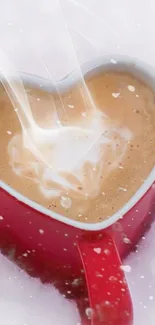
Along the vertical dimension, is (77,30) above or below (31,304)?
above

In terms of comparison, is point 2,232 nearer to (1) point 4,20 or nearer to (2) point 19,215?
(2) point 19,215

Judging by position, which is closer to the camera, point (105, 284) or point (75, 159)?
point (105, 284)

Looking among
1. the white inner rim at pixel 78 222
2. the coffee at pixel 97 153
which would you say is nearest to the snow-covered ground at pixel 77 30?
the coffee at pixel 97 153

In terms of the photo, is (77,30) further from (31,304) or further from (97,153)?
→ (31,304)

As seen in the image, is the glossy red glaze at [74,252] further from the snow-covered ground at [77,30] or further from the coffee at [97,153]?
the snow-covered ground at [77,30]

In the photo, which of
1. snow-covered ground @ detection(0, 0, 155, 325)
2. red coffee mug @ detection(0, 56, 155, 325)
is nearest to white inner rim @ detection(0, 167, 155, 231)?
red coffee mug @ detection(0, 56, 155, 325)

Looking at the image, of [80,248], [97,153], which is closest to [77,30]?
[97,153]

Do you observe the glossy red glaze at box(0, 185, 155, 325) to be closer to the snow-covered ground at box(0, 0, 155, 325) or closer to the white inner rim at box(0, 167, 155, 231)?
the white inner rim at box(0, 167, 155, 231)
